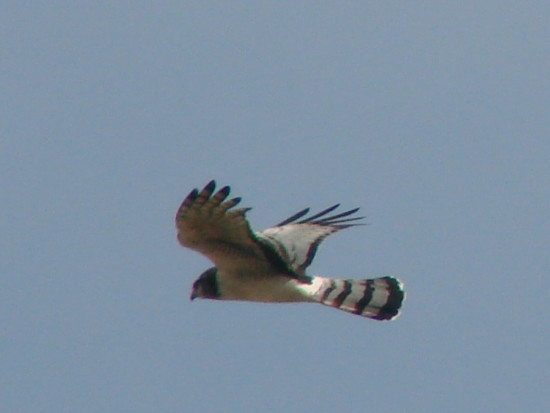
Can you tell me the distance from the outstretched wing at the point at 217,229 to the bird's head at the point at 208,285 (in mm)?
358

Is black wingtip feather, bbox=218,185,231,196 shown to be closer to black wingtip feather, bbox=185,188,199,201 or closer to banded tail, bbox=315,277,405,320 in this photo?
black wingtip feather, bbox=185,188,199,201

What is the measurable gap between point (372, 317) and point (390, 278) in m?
0.64

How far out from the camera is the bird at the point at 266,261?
13648mm

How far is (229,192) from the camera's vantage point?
13.3m

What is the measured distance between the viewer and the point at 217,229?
13.9 meters

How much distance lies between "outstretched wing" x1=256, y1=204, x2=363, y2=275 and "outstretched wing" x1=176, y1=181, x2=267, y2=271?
324mm

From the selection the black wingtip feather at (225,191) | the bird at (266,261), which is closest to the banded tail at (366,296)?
the bird at (266,261)

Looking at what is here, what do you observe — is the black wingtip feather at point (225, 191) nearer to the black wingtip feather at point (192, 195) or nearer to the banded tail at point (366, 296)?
the black wingtip feather at point (192, 195)

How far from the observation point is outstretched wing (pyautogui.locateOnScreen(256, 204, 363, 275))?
15562 millimetres

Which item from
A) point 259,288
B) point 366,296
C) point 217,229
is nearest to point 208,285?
point 259,288

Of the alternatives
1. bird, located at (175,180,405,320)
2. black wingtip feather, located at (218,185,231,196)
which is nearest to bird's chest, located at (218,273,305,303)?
bird, located at (175,180,405,320)

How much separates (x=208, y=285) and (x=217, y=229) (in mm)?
1356

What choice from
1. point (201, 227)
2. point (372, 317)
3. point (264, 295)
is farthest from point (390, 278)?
point (201, 227)

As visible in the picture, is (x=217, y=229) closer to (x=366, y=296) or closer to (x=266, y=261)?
(x=266, y=261)
